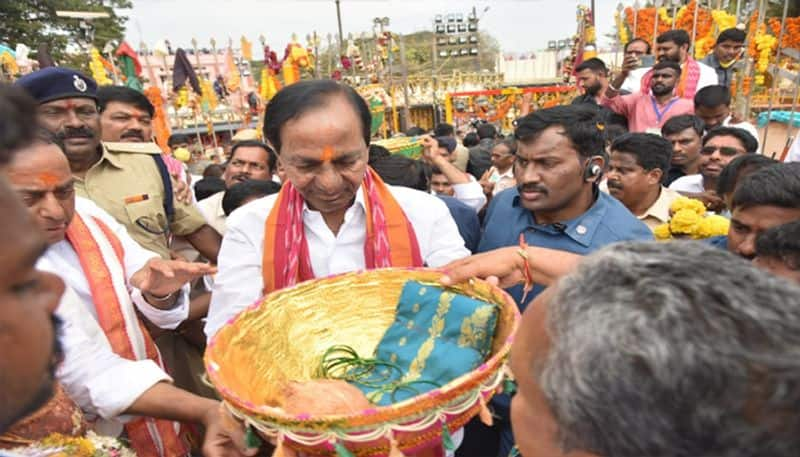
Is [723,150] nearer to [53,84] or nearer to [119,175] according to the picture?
[119,175]

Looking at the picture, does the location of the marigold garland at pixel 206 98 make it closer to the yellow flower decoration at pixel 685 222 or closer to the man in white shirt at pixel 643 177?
the man in white shirt at pixel 643 177

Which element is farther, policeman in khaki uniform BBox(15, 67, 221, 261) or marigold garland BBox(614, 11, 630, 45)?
marigold garland BBox(614, 11, 630, 45)

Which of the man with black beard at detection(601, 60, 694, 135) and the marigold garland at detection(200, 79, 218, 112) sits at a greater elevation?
the marigold garland at detection(200, 79, 218, 112)

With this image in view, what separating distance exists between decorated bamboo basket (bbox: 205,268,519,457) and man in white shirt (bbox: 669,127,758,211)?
2.99 m

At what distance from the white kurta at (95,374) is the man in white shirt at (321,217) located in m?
0.27

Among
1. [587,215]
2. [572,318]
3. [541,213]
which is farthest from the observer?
[541,213]

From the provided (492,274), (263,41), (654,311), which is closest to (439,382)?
(492,274)

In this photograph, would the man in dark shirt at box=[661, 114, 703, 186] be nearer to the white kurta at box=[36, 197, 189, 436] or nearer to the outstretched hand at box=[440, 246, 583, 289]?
the outstretched hand at box=[440, 246, 583, 289]

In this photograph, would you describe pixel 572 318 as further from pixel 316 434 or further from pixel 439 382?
pixel 439 382

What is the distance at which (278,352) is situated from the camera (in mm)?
1624

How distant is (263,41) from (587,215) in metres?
Answer: 11.1

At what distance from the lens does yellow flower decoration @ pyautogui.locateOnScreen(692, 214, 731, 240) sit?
2328 mm

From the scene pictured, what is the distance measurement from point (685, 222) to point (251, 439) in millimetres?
2232

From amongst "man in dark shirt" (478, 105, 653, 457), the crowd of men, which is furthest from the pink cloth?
"man in dark shirt" (478, 105, 653, 457)
